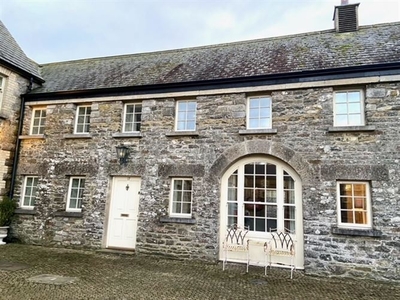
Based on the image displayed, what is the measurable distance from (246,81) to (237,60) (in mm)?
1929

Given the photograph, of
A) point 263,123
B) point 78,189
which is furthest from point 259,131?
point 78,189

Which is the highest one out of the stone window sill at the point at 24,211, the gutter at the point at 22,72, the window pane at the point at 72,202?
the gutter at the point at 22,72

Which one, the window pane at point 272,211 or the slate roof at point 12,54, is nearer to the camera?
the window pane at point 272,211

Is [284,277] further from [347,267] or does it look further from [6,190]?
[6,190]

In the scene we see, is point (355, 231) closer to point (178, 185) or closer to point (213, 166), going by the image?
point (213, 166)

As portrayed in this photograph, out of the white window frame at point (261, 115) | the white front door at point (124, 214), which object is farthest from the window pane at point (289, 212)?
the white front door at point (124, 214)

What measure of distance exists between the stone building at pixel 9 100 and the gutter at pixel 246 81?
0.56 metres

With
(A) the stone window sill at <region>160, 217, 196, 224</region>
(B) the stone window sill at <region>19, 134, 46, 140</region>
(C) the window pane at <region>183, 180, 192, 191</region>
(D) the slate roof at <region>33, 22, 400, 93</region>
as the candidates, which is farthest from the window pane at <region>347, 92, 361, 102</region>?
(B) the stone window sill at <region>19, 134, 46, 140</region>

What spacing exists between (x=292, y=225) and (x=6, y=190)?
395 inches

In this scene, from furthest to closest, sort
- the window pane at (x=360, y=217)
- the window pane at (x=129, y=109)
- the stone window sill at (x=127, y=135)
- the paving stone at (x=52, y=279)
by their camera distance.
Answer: the window pane at (x=129, y=109), the stone window sill at (x=127, y=135), the window pane at (x=360, y=217), the paving stone at (x=52, y=279)

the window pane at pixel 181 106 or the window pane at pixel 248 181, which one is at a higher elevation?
the window pane at pixel 181 106

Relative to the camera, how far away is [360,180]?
7.27 m

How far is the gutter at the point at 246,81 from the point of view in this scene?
7.53m

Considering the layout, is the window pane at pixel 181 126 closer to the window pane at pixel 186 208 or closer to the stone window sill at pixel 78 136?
the window pane at pixel 186 208
